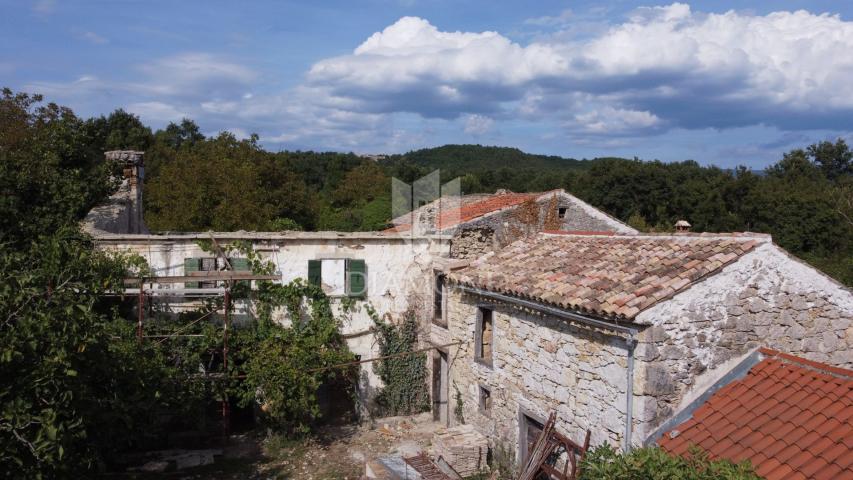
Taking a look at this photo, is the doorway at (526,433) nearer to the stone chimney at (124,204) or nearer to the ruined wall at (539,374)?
the ruined wall at (539,374)

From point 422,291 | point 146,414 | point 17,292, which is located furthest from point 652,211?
point 17,292

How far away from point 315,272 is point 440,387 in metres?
4.44

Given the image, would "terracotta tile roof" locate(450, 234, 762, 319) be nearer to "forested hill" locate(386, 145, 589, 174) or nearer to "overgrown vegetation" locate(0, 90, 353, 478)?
"overgrown vegetation" locate(0, 90, 353, 478)

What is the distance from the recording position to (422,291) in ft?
52.4

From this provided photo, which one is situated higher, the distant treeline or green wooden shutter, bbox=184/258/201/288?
the distant treeline

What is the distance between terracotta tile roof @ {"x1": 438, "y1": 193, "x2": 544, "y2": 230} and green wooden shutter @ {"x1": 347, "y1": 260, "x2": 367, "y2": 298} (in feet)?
7.93

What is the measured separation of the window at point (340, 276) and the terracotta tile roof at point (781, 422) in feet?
29.7

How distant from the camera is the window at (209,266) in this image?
14641 mm

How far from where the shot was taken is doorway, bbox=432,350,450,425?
50.7 feet

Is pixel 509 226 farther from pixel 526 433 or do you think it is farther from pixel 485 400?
pixel 526 433

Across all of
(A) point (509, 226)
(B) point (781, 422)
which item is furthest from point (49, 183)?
(B) point (781, 422)

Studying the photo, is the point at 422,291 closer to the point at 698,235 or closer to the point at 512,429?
the point at 512,429

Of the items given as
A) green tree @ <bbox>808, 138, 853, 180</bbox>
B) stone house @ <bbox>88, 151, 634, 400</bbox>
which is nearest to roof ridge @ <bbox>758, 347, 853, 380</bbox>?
stone house @ <bbox>88, 151, 634, 400</bbox>

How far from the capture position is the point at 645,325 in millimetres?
8117
